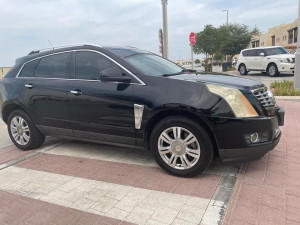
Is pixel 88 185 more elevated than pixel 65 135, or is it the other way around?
pixel 65 135

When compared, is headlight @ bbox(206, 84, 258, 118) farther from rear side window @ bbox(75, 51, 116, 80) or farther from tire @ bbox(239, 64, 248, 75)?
tire @ bbox(239, 64, 248, 75)

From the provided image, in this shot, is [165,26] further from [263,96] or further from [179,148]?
[179,148]

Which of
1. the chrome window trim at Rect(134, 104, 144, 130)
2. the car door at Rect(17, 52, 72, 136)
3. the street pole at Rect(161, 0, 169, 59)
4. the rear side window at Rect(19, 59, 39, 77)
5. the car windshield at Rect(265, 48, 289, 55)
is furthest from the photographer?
the car windshield at Rect(265, 48, 289, 55)

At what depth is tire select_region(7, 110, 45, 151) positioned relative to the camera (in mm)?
4785

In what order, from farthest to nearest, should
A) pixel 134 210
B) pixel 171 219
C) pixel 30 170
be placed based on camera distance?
pixel 30 170
pixel 134 210
pixel 171 219

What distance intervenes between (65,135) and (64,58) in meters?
1.21

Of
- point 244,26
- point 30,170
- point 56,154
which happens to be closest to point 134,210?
point 30,170

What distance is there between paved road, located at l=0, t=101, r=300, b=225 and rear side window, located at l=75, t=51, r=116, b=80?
1289 mm

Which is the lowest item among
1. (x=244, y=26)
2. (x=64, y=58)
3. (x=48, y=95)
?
(x=48, y=95)

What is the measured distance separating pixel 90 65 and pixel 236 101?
215 cm

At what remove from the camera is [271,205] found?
278 cm

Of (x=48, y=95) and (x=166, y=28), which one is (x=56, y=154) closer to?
(x=48, y=95)

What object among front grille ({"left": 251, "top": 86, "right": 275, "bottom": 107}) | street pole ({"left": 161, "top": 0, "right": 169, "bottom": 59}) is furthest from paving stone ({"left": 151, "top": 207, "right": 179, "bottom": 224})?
street pole ({"left": 161, "top": 0, "right": 169, "bottom": 59})

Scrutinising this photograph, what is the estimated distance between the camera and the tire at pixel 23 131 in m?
4.79
